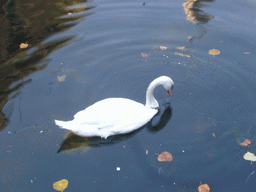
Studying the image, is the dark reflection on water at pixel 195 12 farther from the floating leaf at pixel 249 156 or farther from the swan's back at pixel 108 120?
the floating leaf at pixel 249 156

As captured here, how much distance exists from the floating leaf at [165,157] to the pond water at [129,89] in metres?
0.08

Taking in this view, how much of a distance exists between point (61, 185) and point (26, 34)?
4821 millimetres

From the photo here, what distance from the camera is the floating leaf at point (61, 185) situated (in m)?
3.75

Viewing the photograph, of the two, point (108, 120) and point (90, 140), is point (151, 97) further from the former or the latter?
point (90, 140)

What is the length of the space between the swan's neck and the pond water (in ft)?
0.78

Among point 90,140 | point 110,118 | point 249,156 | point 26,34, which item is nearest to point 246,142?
point 249,156

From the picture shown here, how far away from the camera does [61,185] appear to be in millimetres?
3781

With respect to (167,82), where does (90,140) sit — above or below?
below

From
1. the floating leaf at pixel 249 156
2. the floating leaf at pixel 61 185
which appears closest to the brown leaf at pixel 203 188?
the floating leaf at pixel 249 156

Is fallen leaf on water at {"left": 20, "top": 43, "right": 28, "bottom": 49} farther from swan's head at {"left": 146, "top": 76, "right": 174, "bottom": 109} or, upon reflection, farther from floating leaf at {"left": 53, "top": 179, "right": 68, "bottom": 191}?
Result: floating leaf at {"left": 53, "top": 179, "right": 68, "bottom": 191}

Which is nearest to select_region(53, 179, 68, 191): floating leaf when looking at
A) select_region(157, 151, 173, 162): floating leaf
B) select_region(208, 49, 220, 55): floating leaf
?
select_region(157, 151, 173, 162): floating leaf

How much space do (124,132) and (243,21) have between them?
5284 millimetres

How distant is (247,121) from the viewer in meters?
4.60

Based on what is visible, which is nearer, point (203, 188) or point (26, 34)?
point (203, 188)
